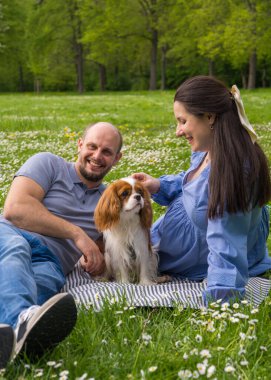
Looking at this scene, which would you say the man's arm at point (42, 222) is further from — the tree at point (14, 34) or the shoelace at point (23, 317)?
the tree at point (14, 34)

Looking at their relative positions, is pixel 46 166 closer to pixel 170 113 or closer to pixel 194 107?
pixel 194 107

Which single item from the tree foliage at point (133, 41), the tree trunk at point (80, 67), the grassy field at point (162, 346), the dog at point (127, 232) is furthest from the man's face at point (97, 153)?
the tree trunk at point (80, 67)

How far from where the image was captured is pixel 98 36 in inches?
1987

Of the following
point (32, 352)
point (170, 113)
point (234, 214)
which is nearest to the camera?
point (32, 352)

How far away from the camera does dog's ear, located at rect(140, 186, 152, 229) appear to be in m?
4.89

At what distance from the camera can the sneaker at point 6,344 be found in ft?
9.30

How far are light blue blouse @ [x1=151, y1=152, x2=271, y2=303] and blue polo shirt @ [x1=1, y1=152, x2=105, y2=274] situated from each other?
682 millimetres

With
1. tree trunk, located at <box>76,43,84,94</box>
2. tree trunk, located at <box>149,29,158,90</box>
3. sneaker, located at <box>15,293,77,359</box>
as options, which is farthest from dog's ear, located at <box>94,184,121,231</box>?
tree trunk, located at <box>76,43,84,94</box>

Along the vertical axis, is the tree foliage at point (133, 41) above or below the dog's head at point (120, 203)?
above

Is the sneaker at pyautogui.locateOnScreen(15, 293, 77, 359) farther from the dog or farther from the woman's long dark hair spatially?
the dog

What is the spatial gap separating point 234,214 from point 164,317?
91cm

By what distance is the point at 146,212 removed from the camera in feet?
16.1

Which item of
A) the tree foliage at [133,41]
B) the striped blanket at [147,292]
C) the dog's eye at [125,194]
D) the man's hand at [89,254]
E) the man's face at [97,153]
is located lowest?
the striped blanket at [147,292]

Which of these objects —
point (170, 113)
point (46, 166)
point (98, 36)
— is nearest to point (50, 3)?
point (98, 36)
